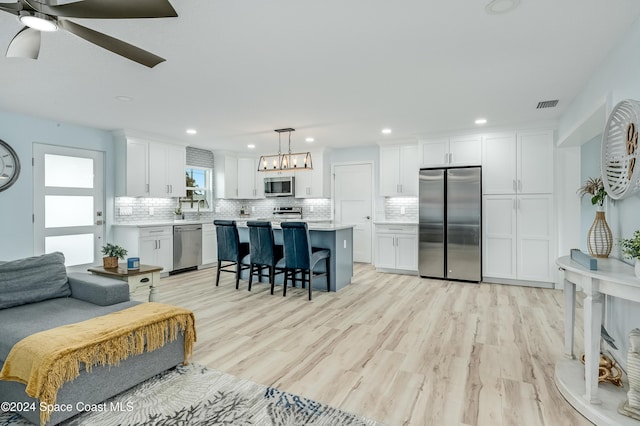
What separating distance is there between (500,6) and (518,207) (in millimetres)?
3940

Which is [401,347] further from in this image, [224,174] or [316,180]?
[224,174]

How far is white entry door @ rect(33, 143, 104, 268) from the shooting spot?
16.0ft

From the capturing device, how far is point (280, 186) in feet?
26.0

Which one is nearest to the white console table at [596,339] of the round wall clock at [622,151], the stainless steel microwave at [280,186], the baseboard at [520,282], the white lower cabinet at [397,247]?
the round wall clock at [622,151]

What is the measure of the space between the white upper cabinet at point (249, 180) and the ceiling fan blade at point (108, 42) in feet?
19.1

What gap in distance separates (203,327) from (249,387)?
1365 mm

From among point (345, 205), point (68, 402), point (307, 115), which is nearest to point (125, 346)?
point (68, 402)

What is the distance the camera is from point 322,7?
2168 mm

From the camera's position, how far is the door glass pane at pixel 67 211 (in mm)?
4992

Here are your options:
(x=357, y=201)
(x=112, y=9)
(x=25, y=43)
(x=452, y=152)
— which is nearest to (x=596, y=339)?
(x=112, y=9)

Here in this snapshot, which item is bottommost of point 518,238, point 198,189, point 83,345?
point 83,345

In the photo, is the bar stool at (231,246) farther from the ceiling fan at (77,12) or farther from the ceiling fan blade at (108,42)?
the ceiling fan at (77,12)

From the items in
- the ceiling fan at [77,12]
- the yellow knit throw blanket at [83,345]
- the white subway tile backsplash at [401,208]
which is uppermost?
the ceiling fan at [77,12]

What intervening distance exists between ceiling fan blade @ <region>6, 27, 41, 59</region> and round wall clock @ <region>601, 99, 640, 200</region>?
3708 mm
